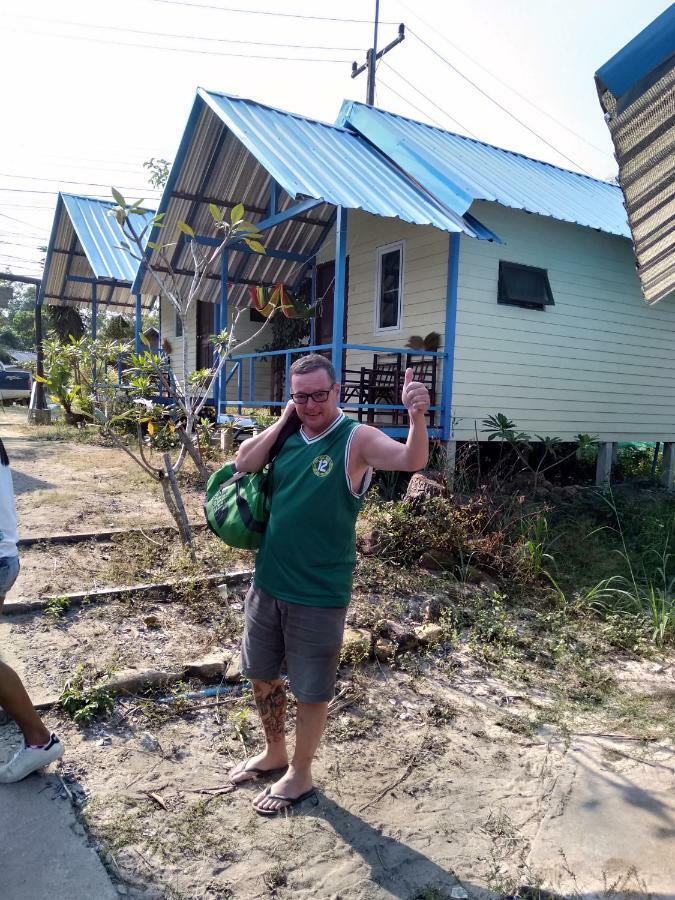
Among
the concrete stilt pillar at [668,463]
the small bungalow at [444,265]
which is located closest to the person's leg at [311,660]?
the small bungalow at [444,265]

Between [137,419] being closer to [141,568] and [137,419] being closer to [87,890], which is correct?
[141,568]

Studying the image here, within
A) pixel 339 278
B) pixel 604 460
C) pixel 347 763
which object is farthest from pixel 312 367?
pixel 604 460

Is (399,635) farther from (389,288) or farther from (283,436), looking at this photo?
(389,288)

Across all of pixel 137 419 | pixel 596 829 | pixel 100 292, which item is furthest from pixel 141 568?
pixel 100 292

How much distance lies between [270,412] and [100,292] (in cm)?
1043

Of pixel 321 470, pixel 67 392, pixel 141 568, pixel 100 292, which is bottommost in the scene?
pixel 141 568

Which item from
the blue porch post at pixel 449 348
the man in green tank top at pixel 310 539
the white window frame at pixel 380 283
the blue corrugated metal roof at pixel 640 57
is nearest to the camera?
the blue corrugated metal roof at pixel 640 57

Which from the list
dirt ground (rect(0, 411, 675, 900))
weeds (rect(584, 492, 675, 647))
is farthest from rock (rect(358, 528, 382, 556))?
weeds (rect(584, 492, 675, 647))

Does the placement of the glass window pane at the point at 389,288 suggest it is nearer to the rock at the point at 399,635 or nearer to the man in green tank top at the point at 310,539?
the rock at the point at 399,635

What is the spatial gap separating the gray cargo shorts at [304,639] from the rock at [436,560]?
2.95 meters

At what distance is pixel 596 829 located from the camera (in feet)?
8.54

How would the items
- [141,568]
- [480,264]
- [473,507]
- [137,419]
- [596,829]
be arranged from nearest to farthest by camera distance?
[596,829] → [141,568] → [137,419] → [473,507] → [480,264]

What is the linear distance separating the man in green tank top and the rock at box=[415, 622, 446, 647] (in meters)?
1.76

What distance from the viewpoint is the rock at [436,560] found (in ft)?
17.7
